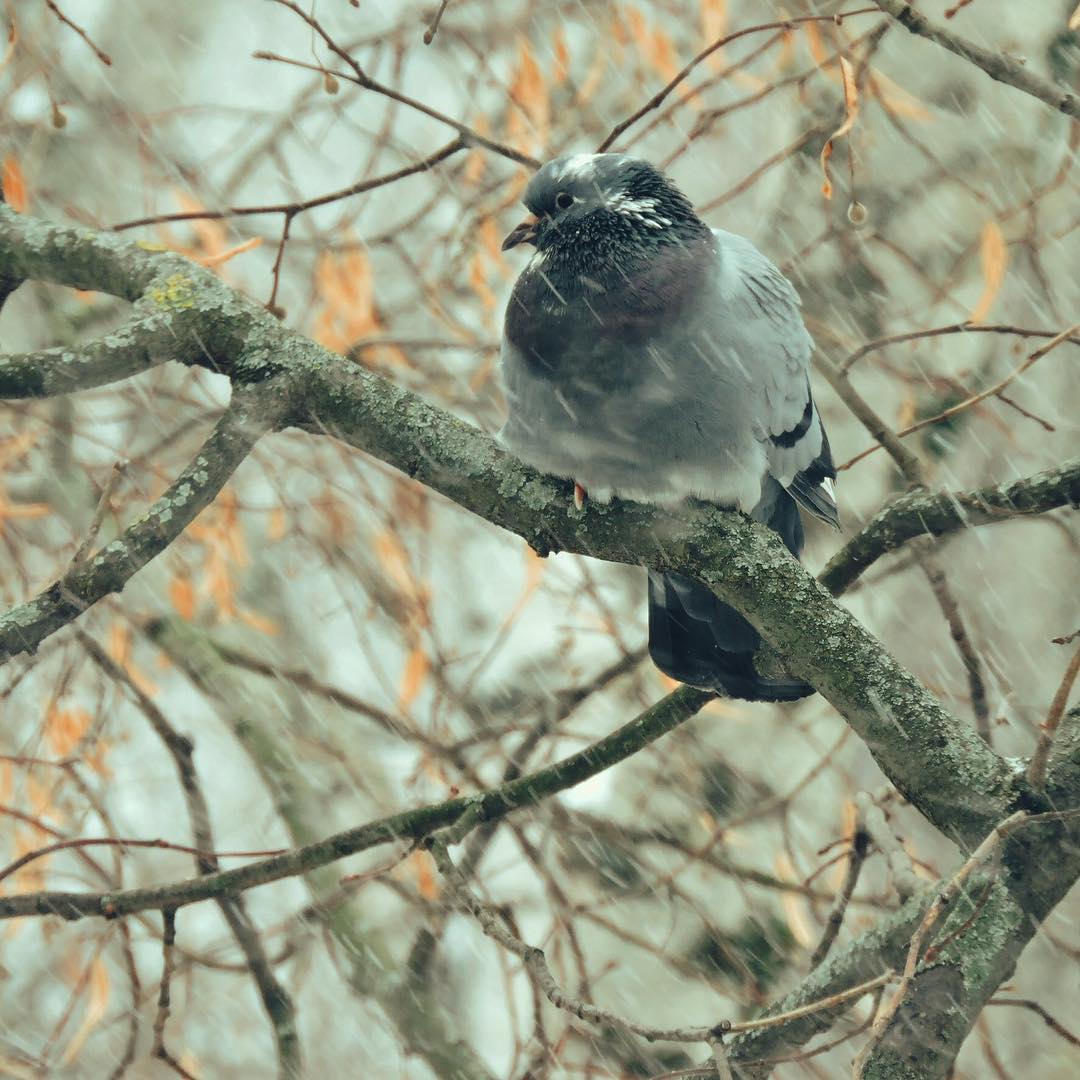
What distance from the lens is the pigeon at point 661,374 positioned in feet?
7.90

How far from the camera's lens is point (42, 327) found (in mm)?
4352

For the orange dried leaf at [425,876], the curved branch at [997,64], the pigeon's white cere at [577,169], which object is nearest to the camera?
the curved branch at [997,64]

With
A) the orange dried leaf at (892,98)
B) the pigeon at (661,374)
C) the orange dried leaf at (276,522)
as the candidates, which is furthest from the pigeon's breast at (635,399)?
the orange dried leaf at (276,522)

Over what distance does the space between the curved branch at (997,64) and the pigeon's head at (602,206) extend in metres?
0.75

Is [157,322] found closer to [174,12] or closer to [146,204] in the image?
[146,204]

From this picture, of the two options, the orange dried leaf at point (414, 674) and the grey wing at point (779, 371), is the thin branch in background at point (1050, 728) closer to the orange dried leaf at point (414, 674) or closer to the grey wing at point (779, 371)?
the grey wing at point (779, 371)

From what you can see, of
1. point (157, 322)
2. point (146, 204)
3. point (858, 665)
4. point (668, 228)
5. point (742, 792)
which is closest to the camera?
point (858, 665)

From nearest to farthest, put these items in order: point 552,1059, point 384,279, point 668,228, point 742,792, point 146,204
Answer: point 552,1059, point 668,228, point 146,204, point 742,792, point 384,279

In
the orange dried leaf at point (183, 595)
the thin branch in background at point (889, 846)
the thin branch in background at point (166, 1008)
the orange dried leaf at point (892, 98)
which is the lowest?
the thin branch in background at point (166, 1008)

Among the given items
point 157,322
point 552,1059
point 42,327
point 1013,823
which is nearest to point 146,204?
point 42,327

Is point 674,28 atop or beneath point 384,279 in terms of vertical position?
atop

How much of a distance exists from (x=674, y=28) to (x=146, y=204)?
2.67m

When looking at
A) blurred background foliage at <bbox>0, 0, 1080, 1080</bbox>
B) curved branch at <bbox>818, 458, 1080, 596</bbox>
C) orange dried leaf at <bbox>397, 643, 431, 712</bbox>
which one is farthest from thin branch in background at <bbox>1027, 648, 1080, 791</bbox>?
orange dried leaf at <bbox>397, 643, 431, 712</bbox>

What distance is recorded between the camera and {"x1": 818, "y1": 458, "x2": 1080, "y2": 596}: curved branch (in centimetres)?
201
